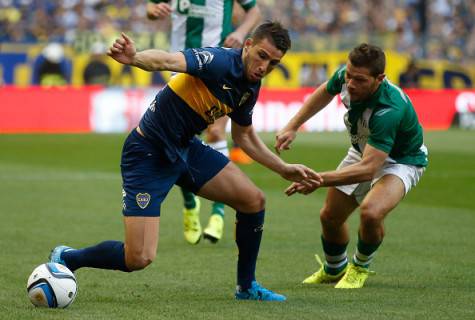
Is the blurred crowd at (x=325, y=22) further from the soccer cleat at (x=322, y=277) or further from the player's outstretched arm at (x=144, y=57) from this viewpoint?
A: the player's outstretched arm at (x=144, y=57)

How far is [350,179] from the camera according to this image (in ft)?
23.7

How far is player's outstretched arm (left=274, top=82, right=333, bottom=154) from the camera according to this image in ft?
25.0

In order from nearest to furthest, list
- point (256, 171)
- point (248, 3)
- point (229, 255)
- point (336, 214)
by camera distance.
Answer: point (336, 214)
point (229, 255)
point (248, 3)
point (256, 171)

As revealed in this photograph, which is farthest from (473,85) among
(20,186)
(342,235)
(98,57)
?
(342,235)

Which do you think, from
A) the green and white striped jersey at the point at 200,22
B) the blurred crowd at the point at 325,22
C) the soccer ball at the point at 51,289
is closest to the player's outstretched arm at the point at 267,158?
the soccer ball at the point at 51,289

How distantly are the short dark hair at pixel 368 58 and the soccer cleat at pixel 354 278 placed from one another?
4.91ft

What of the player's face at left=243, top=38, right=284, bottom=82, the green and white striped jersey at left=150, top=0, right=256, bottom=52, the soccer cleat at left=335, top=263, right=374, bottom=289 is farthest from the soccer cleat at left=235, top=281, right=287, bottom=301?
the green and white striped jersey at left=150, top=0, right=256, bottom=52

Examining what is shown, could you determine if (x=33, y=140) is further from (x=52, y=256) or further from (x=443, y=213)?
(x=52, y=256)

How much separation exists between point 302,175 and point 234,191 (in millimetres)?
481

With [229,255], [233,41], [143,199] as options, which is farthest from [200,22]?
[143,199]

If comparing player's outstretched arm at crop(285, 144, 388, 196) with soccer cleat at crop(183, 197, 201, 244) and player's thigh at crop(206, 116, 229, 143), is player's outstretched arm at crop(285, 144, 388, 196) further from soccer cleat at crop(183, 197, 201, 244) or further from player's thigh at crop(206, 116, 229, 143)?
player's thigh at crop(206, 116, 229, 143)

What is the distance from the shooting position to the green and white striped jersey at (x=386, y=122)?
23.7 ft

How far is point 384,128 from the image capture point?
7.21 meters

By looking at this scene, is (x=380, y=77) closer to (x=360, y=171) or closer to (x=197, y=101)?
(x=360, y=171)
